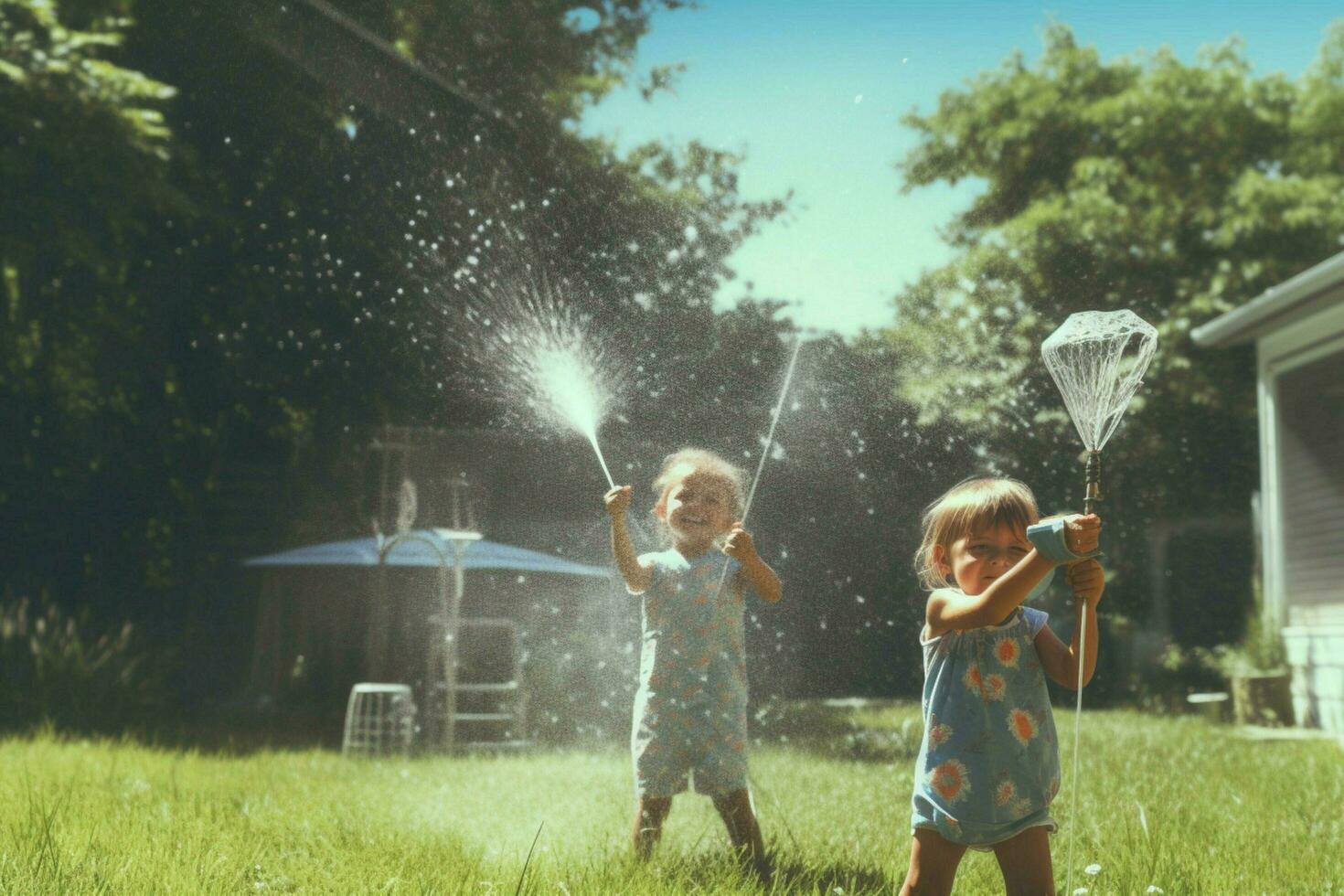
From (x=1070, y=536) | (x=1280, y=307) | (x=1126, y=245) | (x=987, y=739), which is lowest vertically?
(x=987, y=739)

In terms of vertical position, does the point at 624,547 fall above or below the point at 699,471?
below

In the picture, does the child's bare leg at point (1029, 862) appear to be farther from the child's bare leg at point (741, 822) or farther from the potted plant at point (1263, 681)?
the potted plant at point (1263, 681)

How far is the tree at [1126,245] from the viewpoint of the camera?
366 cm

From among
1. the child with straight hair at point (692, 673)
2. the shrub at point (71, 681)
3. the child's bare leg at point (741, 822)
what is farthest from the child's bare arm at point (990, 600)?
the shrub at point (71, 681)

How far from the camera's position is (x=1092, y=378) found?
1968 millimetres

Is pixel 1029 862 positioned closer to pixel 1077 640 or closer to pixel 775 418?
pixel 1077 640

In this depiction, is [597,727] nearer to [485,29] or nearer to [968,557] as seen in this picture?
[485,29]

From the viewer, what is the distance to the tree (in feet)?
12.0

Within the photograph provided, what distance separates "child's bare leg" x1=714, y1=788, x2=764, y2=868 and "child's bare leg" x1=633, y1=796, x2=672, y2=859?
0.13 m

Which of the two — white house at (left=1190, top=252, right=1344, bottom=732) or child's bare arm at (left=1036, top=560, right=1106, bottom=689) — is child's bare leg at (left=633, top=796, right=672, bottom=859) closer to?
child's bare arm at (left=1036, top=560, right=1106, bottom=689)

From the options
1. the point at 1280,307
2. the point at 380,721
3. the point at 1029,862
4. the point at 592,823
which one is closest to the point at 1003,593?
the point at 1029,862

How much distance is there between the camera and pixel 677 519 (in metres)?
3.00

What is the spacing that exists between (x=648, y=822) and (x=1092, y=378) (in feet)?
5.04

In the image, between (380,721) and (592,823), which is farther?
(380,721)
